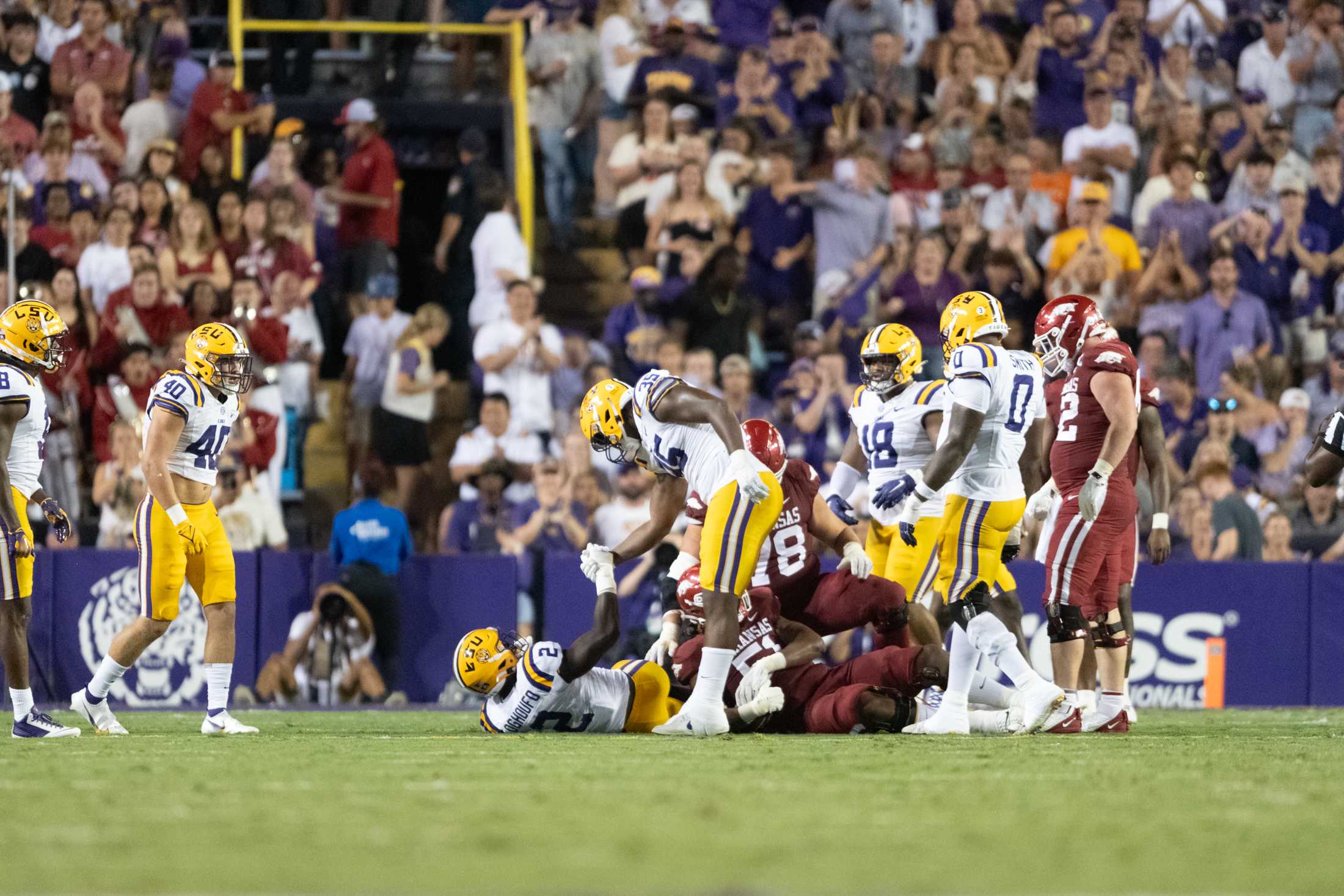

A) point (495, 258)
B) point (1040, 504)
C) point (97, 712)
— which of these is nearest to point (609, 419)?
point (1040, 504)

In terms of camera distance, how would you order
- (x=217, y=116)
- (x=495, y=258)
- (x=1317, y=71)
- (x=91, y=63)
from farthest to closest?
1. (x=1317, y=71)
2. (x=91, y=63)
3. (x=217, y=116)
4. (x=495, y=258)

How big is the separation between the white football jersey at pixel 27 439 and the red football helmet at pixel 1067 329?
18.2 ft

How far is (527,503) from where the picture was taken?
606 inches

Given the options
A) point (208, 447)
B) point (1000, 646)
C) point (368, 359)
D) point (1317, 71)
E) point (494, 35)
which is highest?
point (494, 35)

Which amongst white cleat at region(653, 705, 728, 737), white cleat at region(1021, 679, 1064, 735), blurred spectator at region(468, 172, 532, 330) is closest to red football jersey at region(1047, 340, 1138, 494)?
white cleat at region(1021, 679, 1064, 735)

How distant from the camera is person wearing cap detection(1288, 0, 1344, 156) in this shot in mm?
18641

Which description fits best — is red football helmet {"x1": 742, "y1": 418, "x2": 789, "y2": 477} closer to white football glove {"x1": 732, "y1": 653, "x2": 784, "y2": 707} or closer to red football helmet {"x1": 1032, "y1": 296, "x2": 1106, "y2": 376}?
white football glove {"x1": 732, "y1": 653, "x2": 784, "y2": 707}

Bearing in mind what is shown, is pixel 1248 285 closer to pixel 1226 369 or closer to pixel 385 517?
pixel 1226 369

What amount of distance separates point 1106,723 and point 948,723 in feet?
3.45

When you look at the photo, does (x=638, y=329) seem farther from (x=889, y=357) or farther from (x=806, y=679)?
(x=806, y=679)

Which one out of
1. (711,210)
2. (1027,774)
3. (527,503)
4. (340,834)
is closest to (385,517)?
(527,503)

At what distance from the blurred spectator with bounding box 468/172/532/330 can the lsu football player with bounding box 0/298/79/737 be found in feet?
19.7

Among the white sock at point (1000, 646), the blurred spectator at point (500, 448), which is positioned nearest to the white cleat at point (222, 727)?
the white sock at point (1000, 646)

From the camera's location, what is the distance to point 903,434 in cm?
1120
